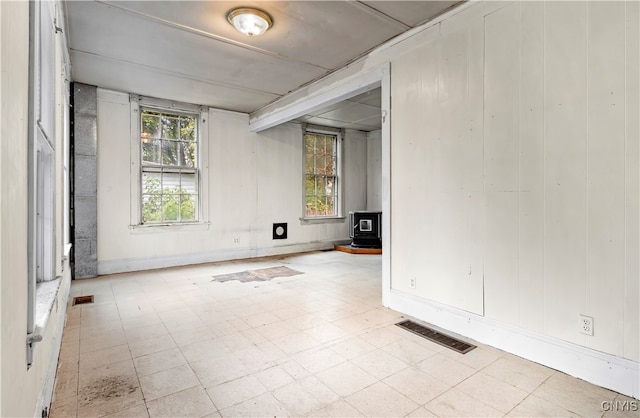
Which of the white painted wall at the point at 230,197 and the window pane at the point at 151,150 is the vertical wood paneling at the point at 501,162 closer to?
the white painted wall at the point at 230,197

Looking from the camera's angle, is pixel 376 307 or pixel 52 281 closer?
pixel 52 281

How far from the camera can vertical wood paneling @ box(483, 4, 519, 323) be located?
2.46m

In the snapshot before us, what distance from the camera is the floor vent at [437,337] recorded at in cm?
258

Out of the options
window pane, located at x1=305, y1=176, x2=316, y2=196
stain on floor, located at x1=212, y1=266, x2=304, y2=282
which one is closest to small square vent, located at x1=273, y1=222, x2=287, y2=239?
window pane, located at x1=305, y1=176, x2=316, y2=196

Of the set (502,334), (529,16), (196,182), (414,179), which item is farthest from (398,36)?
(196,182)

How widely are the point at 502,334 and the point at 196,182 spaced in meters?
5.23

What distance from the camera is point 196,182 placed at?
19.6ft

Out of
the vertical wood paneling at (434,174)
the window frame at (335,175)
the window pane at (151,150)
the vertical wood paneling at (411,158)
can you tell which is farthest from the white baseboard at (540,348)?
the window pane at (151,150)

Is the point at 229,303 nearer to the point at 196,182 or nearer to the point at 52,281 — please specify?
the point at 52,281

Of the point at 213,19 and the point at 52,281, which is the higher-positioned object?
the point at 213,19

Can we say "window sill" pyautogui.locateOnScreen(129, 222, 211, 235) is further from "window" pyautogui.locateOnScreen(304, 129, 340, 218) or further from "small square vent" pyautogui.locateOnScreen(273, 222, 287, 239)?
"window" pyautogui.locateOnScreen(304, 129, 340, 218)

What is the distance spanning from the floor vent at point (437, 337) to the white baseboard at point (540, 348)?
131 millimetres

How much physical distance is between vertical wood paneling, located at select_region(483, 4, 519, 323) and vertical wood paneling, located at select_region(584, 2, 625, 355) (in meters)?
0.45

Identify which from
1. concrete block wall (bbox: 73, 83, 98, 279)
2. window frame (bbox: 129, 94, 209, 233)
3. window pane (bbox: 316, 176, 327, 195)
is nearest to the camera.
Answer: concrete block wall (bbox: 73, 83, 98, 279)
